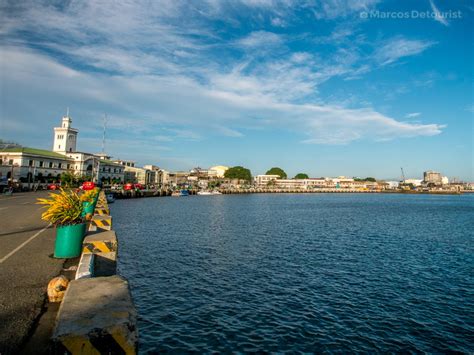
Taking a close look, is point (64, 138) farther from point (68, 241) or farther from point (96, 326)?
point (96, 326)

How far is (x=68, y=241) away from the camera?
430 inches

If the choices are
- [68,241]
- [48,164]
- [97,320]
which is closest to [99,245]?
[68,241]

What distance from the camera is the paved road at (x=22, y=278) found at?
5789mm

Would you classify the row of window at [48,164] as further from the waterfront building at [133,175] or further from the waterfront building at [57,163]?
the waterfront building at [133,175]

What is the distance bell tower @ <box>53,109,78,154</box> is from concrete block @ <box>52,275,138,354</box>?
527ft

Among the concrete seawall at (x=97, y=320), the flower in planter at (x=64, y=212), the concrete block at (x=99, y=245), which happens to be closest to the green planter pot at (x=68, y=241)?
the flower in planter at (x=64, y=212)

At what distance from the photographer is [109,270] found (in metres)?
9.30

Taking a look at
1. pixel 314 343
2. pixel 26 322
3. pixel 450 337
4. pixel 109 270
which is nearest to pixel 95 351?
pixel 26 322

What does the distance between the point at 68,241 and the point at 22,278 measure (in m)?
2.29

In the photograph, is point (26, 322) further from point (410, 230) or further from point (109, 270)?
point (410, 230)

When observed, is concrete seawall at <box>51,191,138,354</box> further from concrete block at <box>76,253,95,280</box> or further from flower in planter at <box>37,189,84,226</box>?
flower in planter at <box>37,189,84,226</box>

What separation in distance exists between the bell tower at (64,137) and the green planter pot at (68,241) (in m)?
152

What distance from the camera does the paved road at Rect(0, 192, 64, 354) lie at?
228 inches

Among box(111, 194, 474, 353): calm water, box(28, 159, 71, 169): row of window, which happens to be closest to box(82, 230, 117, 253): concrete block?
box(111, 194, 474, 353): calm water
